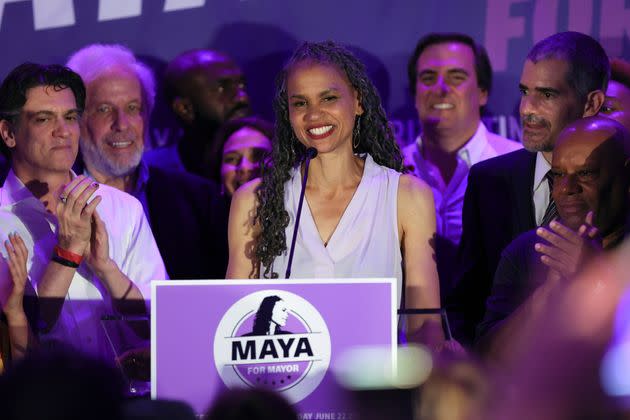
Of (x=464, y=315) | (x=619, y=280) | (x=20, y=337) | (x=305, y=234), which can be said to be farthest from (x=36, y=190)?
(x=619, y=280)

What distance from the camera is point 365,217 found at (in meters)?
3.38

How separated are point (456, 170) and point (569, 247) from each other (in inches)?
A: 90.6

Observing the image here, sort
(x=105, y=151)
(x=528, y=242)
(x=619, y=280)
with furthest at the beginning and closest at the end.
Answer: (x=105, y=151) < (x=528, y=242) < (x=619, y=280)

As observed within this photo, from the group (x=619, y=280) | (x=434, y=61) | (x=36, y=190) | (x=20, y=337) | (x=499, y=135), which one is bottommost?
(x=20, y=337)

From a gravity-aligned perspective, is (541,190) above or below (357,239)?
above

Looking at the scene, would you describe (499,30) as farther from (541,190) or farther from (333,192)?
(333,192)

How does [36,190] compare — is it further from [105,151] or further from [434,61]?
[434,61]

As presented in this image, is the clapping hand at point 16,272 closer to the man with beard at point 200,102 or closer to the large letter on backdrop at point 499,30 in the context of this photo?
the man with beard at point 200,102

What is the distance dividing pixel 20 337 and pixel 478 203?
1.76 metres

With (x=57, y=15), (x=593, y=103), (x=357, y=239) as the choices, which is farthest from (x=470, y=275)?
(x=57, y=15)

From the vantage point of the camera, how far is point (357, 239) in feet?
11.0

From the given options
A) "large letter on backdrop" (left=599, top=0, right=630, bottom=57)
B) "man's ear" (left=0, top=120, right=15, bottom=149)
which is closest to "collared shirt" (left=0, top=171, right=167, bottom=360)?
"man's ear" (left=0, top=120, right=15, bottom=149)

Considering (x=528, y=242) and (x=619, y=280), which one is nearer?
(x=619, y=280)

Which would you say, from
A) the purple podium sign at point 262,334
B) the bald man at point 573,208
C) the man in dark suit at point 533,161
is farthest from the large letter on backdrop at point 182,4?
the purple podium sign at point 262,334
